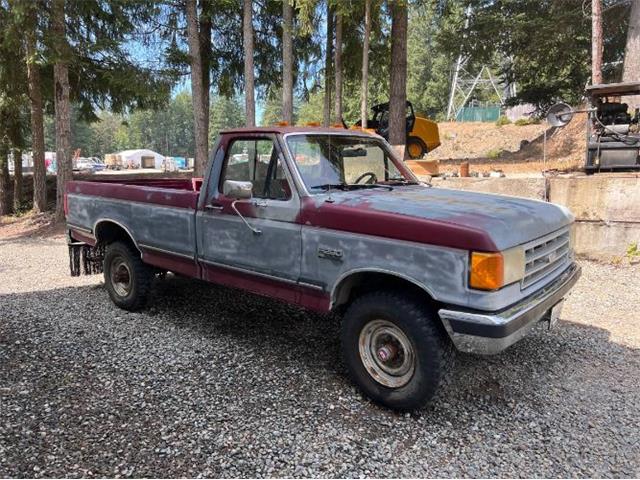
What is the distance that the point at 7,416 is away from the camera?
11.1 feet

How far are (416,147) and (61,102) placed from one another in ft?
35.8

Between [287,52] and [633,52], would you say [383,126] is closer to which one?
[287,52]

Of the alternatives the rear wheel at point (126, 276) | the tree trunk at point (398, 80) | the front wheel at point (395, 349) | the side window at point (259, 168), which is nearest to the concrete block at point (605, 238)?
the front wheel at point (395, 349)

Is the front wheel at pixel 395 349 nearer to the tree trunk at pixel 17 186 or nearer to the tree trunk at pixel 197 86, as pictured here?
the tree trunk at pixel 197 86

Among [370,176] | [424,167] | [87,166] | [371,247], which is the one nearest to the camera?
[371,247]

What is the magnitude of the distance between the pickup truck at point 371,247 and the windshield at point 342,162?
1 centimetres

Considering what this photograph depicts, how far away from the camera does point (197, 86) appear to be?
14156 millimetres

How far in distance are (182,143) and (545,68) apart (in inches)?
4368

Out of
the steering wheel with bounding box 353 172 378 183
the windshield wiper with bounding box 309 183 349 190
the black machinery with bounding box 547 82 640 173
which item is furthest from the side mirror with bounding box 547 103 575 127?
the windshield wiper with bounding box 309 183 349 190

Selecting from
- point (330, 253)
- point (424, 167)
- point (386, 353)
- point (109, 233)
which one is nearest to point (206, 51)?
point (424, 167)

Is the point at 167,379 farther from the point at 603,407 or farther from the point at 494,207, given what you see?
the point at 603,407

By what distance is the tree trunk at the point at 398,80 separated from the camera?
Result: 45.7 ft

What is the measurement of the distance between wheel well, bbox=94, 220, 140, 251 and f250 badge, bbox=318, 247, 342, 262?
303cm

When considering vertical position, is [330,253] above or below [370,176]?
below
